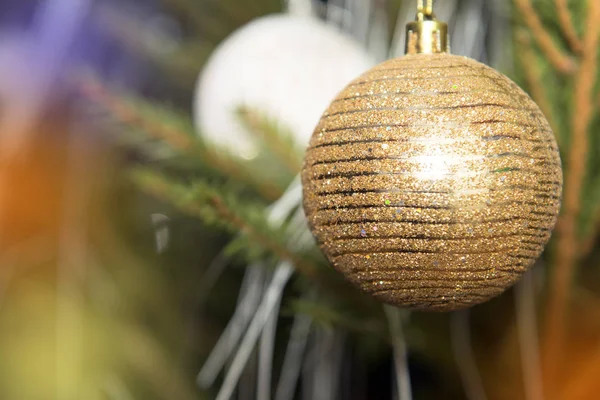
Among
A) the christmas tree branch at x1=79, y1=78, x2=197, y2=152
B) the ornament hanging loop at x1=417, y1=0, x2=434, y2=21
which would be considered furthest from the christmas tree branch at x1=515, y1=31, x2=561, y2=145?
the christmas tree branch at x1=79, y1=78, x2=197, y2=152

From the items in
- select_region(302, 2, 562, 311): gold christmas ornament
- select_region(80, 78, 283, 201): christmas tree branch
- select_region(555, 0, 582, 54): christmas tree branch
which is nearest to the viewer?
select_region(302, 2, 562, 311): gold christmas ornament

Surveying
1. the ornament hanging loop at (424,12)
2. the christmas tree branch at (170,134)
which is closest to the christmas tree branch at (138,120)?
the christmas tree branch at (170,134)

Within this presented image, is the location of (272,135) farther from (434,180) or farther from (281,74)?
(434,180)

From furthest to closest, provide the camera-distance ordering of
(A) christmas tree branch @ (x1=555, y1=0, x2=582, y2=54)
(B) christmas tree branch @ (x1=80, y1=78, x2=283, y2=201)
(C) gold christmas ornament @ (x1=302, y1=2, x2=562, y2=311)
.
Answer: (B) christmas tree branch @ (x1=80, y1=78, x2=283, y2=201) → (A) christmas tree branch @ (x1=555, y1=0, x2=582, y2=54) → (C) gold christmas ornament @ (x1=302, y1=2, x2=562, y2=311)

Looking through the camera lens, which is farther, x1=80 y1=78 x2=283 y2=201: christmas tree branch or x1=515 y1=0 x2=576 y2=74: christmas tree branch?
x1=80 y1=78 x2=283 y2=201: christmas tree branch

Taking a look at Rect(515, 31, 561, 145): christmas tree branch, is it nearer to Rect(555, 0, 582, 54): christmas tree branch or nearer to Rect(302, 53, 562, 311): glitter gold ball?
Rect(555, 0, 582, 54): christmas tree branch

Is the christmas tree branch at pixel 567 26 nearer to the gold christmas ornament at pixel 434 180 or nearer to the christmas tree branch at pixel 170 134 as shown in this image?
the gold christmas ornament at pixel 434 180

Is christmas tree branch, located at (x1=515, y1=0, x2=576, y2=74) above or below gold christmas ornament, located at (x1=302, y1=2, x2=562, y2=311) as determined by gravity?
above

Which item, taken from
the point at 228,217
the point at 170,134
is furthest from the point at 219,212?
the point at 170,134
